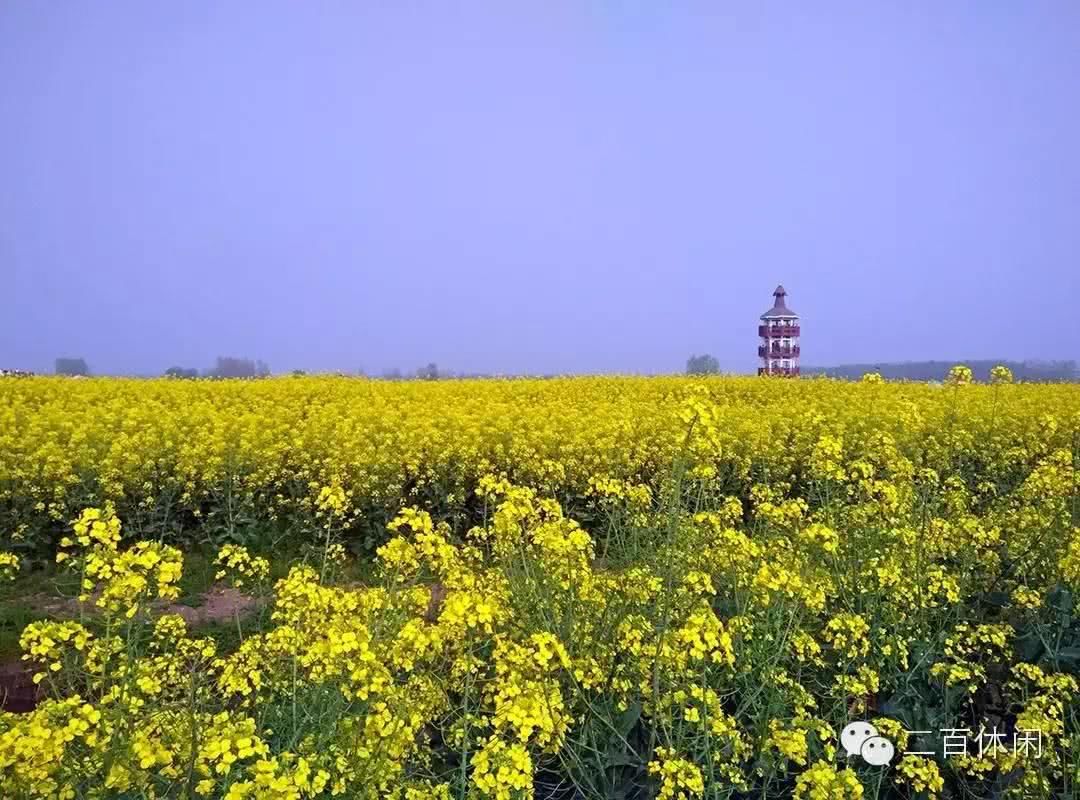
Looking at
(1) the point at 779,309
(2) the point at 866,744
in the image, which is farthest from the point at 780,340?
(2) the point at 866,744

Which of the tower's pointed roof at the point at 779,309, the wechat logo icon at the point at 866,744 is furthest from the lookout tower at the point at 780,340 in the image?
the wechat logo icon at the point at 866,744

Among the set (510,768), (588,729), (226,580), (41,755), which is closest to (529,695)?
(510,768)

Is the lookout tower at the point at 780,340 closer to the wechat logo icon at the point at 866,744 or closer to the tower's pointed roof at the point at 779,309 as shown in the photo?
the tower's pointed roof at the point at 779,309

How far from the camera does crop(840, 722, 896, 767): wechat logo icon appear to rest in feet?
9.39

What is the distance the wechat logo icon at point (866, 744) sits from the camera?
9.39 feet

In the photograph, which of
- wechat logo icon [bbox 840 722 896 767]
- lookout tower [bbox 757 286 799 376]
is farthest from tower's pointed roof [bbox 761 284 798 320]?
wechat logo icon [bbox 840 722 896 767]

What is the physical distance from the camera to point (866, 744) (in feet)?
9.54

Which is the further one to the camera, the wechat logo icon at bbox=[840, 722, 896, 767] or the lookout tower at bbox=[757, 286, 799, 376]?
the lookout tower at bbox=[757, 286, 799, 376]

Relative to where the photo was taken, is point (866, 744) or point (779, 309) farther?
point (779, 309)

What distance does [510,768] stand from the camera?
2.13 meters

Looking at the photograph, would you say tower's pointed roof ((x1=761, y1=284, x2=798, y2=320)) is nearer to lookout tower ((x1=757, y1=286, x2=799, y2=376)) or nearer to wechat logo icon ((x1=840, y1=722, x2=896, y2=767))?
lookout tower ((x1=757, y1=286, x2=799, y2=376))

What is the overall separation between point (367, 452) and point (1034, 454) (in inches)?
274

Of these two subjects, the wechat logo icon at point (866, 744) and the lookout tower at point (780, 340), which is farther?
the lookout tower at point (780, 340)

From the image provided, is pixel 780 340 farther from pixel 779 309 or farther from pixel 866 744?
pixel 866 744
